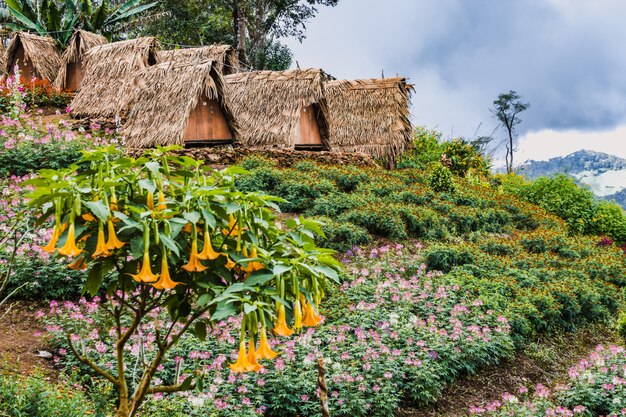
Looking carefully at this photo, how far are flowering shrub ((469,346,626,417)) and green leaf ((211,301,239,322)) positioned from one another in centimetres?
431

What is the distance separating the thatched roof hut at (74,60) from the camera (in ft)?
67.9

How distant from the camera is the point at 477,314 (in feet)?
24.5

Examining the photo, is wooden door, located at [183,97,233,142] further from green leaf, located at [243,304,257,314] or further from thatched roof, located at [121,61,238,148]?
green leaf, located at [243,304,257,314]

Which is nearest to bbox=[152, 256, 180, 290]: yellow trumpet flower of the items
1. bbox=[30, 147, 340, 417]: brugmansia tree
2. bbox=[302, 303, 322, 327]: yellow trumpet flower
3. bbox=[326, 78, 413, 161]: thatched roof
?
bbox=[30, 147, 340, 417]: brugmansia tree

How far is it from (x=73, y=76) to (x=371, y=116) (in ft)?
35.1

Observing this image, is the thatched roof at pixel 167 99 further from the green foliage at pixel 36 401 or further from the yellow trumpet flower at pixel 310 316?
the yellow trumpet flower at pixel 310 316

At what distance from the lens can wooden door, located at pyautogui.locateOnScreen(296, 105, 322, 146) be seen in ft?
55.9

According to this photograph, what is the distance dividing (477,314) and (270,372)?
319cm

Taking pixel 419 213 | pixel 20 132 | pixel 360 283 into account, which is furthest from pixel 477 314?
pixel 20 132

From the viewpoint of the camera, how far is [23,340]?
605cm

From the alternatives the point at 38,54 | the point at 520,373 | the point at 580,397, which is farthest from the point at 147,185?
the point at 38,54

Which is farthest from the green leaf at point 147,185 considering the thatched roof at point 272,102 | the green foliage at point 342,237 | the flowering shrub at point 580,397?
the thatched roof at point 272,102

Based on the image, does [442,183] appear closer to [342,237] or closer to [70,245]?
[342,237]

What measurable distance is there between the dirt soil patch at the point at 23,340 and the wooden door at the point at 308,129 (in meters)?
11.1
